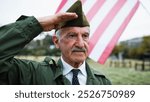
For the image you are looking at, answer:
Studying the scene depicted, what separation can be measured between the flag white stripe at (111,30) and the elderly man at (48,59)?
213 mm

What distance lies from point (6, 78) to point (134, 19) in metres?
0.84

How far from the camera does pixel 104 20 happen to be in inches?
56.8

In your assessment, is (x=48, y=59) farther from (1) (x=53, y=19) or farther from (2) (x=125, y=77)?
(2) (x=125, y=77)

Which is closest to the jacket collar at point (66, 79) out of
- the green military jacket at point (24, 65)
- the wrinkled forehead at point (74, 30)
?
the green military jacket at point (24, 65)

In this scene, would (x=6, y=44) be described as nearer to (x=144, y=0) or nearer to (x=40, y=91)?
(x=40, y=91)

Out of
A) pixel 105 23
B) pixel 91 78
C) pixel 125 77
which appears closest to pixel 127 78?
pixel 125 77

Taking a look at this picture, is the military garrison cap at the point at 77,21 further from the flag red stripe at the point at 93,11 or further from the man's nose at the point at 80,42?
the flag red stripe at the point at 93,11

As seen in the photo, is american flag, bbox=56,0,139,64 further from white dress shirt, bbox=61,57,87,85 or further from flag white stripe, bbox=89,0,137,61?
white dress shirt, bbox=61,57,87,85

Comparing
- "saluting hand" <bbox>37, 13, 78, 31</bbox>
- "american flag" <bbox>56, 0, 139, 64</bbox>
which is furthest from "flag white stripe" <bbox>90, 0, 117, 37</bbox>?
"saluting hand" <bbox>37, 13, 78, 31</bbox>

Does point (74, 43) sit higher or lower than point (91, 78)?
higher

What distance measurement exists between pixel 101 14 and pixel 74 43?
0.39 metres

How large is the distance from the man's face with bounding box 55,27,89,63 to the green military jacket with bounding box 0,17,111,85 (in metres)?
0.06

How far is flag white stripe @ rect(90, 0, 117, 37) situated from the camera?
141 cm

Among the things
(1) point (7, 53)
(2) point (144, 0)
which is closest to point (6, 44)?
(1) point (7, 53)
